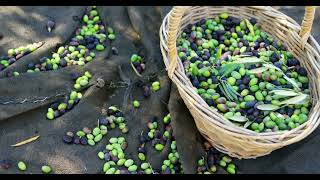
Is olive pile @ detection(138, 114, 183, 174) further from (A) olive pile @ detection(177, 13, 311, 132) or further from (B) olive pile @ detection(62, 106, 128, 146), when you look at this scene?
(A) olive pile @ detection(177, 13, 311, 132)

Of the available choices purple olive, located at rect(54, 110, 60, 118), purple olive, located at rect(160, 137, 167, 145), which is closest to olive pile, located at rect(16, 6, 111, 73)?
purple olive, located at rect(54, 110, 60, 118)

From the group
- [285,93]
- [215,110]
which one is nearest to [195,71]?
[215,110]

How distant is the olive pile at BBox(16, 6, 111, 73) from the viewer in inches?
95.5

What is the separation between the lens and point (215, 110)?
1936 mm

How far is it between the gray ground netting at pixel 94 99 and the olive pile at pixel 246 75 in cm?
18

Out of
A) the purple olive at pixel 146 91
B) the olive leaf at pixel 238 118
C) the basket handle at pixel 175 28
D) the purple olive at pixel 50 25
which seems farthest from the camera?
the purple olive at pixel 50 25

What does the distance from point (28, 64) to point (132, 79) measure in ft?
1.72

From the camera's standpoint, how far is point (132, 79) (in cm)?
238

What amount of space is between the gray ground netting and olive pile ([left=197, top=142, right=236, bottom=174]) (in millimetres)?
33

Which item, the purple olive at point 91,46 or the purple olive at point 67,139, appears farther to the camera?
the purple olive at point 91,46

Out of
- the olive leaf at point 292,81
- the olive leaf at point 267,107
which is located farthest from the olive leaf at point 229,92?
the olive leaf at point 292,81

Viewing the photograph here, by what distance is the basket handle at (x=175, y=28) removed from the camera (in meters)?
1.81

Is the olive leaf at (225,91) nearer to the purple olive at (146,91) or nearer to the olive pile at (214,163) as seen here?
the olive pile at (214,163)

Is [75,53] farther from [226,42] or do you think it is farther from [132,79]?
[226,42]
